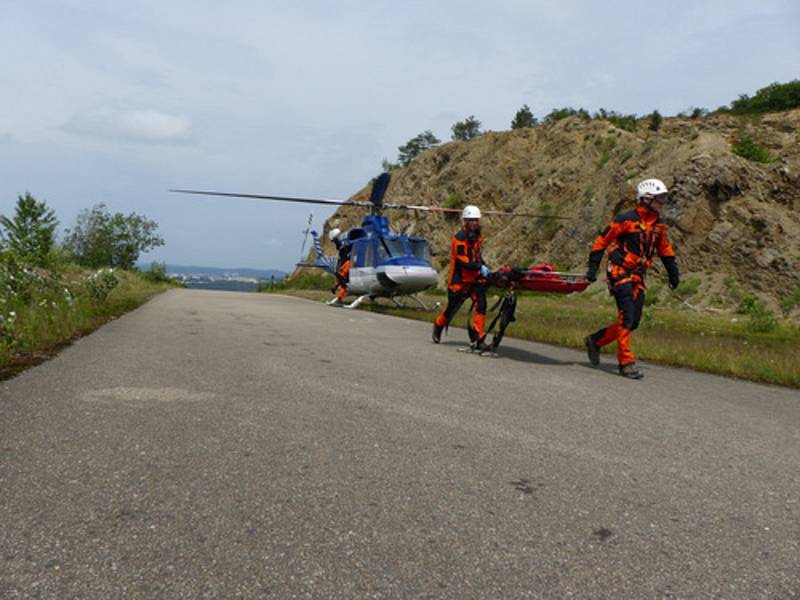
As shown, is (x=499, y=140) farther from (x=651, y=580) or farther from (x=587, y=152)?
(x=651, y=580)

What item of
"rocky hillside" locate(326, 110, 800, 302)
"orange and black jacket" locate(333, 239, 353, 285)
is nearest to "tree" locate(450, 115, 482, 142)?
"rocky hillside" locate(326, 110, 800, 302)

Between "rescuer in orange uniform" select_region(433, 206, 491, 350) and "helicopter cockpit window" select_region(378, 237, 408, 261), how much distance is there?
28.3 ft

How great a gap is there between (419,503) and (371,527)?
14.2 inches

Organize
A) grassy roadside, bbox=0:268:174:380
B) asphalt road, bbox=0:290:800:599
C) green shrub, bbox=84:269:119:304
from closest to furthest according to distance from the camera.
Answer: asphalt road, bbox=0:290:800:599, grassy roadside, bbox=0:268:174:380, green shrub, bbox=84:269:119:304

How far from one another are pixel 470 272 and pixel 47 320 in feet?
20.0

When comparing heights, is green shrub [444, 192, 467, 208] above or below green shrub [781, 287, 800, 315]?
above

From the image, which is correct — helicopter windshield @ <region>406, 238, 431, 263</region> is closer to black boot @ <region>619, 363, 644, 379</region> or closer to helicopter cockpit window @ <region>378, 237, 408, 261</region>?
helicopter cockpit window @ <region>378, 237, 408, 261</region>

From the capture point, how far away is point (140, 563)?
2301 millimetres

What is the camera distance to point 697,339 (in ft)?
38.9

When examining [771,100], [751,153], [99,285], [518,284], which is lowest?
[99,285]

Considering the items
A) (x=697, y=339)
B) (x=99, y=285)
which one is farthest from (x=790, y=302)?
(x=99, y=285)

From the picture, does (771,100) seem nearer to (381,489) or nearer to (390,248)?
(390,248)

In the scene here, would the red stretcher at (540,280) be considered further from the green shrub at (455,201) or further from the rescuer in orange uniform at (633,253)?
the green shrub at (455,201)

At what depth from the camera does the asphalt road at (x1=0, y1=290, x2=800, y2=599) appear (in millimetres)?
2297
